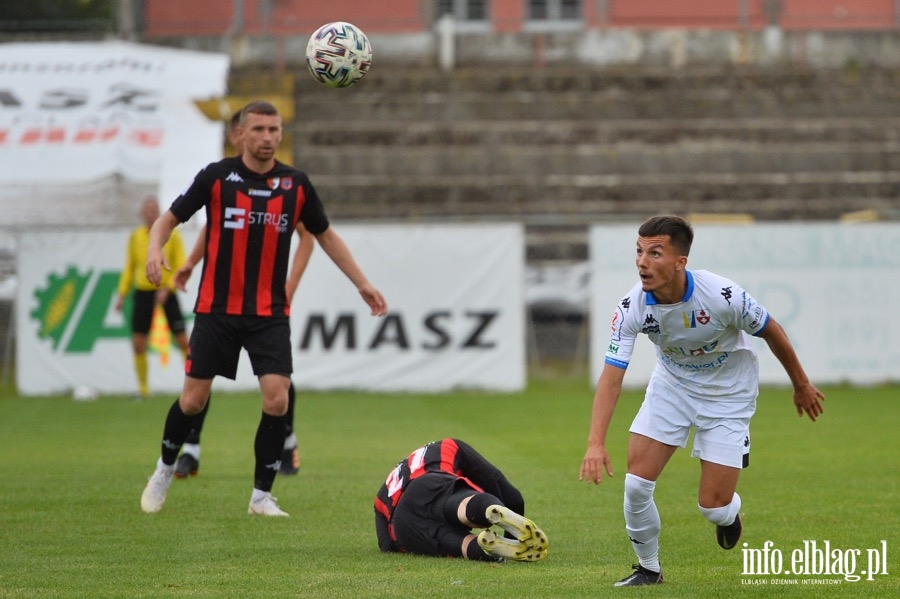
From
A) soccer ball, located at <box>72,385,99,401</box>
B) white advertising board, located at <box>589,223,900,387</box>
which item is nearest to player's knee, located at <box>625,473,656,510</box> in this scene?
white advertising board, located at <box>589,223,900,387</box>

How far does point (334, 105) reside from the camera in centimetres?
2666

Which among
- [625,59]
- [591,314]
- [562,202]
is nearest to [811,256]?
[591,314]

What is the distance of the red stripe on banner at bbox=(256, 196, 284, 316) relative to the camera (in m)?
8.01

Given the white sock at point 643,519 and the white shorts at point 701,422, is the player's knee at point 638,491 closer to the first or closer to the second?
the white sock at point 643,519

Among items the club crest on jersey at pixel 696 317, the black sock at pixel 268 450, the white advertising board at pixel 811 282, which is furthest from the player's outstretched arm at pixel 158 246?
the white advertising board at pixel 811 282

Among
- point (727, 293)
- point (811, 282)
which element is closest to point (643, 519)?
point (727, 293)

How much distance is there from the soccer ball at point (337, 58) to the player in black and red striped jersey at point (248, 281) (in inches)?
26.5

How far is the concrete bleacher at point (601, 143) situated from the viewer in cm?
2423

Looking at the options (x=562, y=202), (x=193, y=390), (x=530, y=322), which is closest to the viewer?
(x=193, y=390)

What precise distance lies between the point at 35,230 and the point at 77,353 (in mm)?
1737

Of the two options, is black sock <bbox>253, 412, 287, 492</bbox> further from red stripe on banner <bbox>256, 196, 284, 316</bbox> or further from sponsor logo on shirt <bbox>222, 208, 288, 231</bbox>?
sponsor logo on shirt <bbox>222, 208, 288, 231</bbox>

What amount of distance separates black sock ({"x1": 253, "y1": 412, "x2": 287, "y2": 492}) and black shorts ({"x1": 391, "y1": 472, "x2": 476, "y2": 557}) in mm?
1474

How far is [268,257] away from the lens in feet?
26.3

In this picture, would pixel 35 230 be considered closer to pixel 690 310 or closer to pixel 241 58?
pixel 241 58
